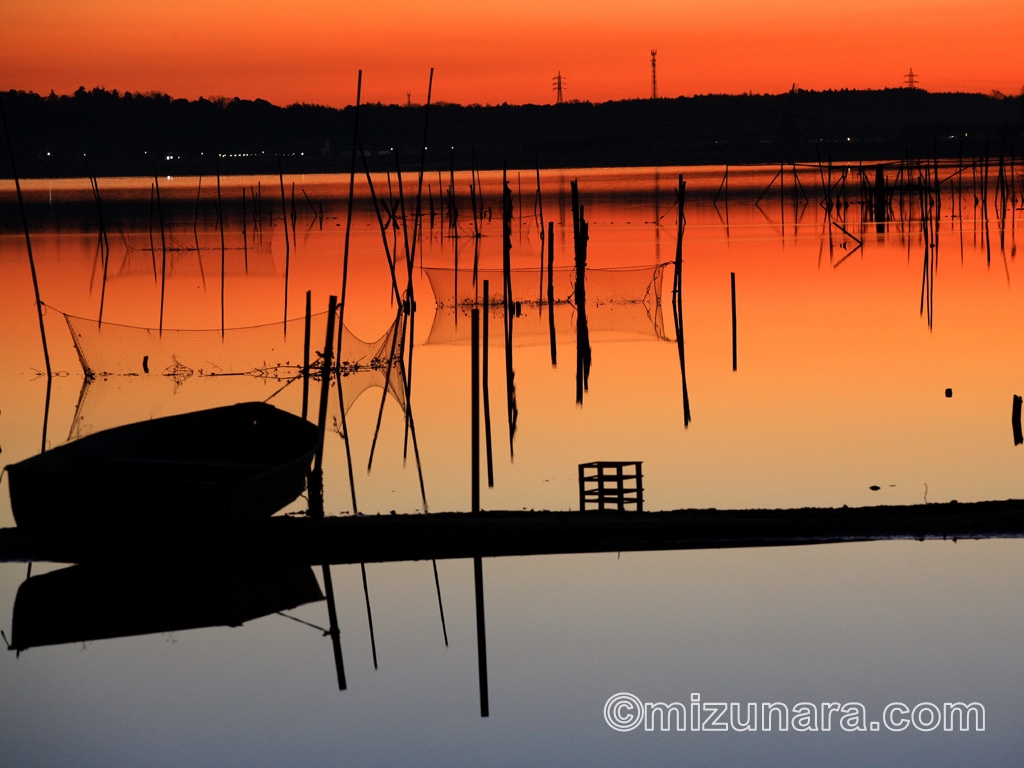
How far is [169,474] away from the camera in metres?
8.78

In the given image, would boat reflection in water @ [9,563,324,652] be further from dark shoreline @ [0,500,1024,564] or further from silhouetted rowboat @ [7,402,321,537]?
silhouetted rowboat @ [7,402,321,537]

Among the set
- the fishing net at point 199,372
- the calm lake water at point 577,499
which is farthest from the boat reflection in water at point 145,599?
the fishing net at point 199,372

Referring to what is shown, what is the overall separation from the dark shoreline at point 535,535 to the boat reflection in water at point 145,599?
10cm

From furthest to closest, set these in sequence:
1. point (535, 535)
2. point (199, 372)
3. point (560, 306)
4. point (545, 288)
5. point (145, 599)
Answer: point (545, 288) → point (560, 306) → point (199, 372) → point (535, 535) → point (145, 599)

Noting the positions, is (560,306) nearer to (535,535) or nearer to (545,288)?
(545,288)

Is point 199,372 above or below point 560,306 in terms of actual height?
below

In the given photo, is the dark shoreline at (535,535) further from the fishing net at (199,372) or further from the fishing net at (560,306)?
the fishing net at (560,306)

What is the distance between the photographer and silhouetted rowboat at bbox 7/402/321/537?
26.2ft

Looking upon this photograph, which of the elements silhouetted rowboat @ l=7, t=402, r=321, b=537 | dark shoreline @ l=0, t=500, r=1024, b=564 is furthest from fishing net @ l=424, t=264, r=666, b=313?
dark shoreline @ l=0, t=500, r=1024, b=564

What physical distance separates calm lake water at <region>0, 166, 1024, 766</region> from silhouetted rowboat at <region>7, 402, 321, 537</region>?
19.2 inches

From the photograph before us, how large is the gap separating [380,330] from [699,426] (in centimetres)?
840

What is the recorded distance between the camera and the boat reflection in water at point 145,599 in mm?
7758

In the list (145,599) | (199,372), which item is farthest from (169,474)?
(199,372)

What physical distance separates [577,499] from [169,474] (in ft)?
9.31
